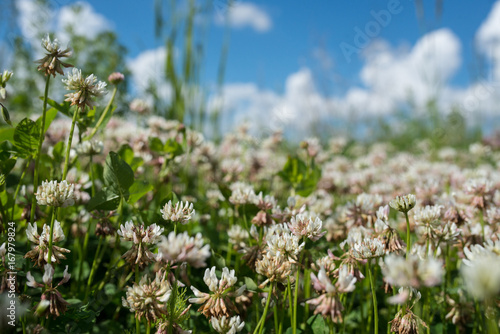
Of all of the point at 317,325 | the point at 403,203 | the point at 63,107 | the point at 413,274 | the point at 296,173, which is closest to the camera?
the point at 413,274

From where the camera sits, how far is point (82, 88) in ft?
2.91

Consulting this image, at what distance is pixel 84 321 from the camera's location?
901mm

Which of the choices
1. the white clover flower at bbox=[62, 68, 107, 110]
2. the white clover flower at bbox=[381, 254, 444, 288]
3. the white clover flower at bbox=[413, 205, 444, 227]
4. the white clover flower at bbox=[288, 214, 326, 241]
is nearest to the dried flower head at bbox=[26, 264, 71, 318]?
the white clover flower at bbox=[62, 68, 107, 110]

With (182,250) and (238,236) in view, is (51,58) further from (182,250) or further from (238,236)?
(238,236)

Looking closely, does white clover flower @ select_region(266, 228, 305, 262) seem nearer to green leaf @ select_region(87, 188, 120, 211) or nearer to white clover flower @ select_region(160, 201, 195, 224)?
white clover flower @ select_region(160, 201, 195, 224)

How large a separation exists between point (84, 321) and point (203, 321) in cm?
32

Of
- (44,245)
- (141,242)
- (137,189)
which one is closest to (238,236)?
(137,189)

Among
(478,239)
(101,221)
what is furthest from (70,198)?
(478,239)

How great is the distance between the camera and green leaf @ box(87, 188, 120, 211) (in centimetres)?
97

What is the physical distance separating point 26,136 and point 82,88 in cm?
23

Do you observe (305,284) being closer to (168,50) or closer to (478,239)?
(478,239)

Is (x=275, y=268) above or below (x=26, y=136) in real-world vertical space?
below

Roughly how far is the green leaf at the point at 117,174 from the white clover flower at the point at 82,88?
5.6 inches

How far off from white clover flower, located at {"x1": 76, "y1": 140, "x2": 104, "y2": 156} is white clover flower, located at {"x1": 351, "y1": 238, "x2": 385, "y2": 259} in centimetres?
86
